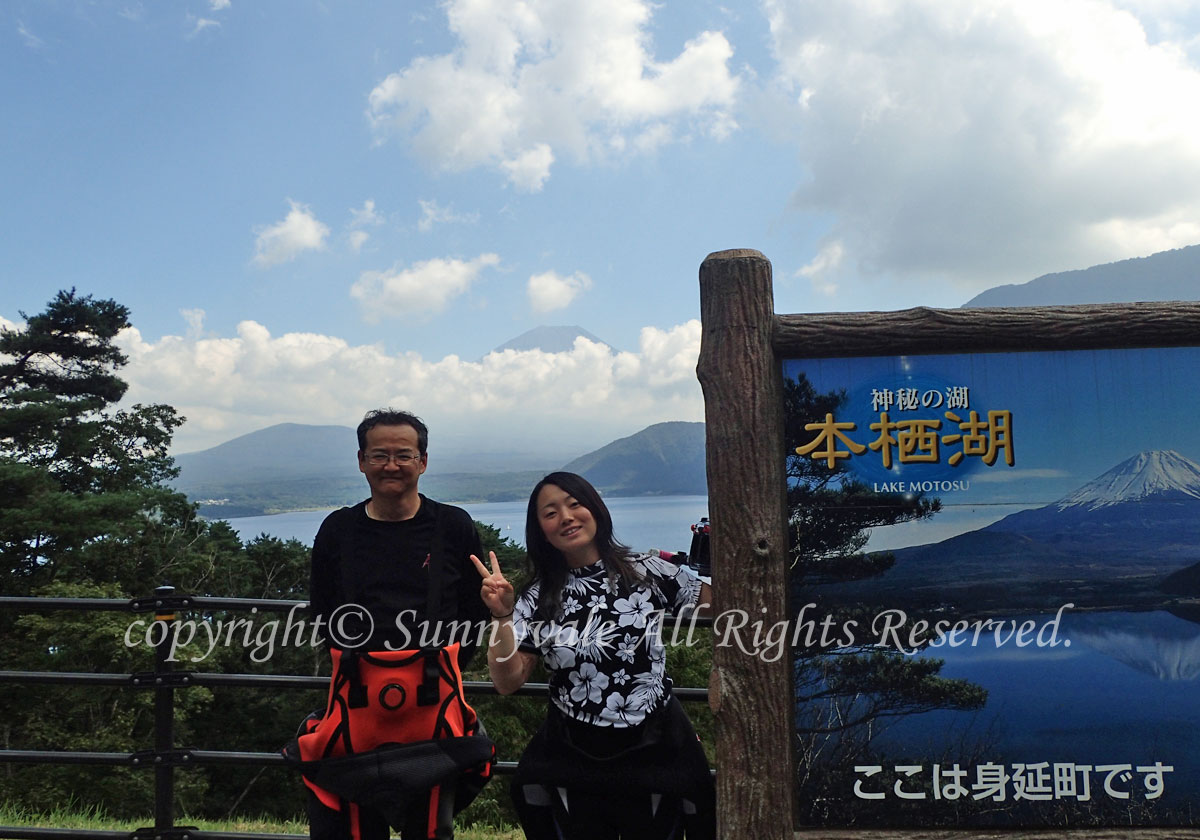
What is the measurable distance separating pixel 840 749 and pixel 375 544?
4.68 ft

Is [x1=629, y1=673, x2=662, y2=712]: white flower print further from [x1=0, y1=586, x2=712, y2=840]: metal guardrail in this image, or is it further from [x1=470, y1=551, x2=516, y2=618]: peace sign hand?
[x1=0, y1=586, x2=712, y2=840]: metal guardrail

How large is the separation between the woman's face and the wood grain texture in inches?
28.9

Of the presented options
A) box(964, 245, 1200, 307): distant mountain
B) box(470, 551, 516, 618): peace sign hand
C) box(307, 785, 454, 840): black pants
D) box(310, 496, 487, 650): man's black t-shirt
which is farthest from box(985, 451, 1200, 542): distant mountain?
box(964, 245, 1200, 307): distant mountain

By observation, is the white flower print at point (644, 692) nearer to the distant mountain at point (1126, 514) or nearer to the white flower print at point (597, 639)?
the white flower print at point (597, 639)

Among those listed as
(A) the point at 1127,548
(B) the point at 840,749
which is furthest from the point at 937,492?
(B) the point at 840,749

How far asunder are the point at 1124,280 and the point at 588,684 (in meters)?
211

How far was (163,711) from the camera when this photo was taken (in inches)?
125

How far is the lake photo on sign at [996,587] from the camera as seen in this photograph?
2.56 metres

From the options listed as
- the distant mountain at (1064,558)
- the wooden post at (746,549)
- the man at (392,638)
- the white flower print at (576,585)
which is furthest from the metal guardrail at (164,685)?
the distant mountain at (1064,558)

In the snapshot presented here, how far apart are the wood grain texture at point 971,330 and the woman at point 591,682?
77 cm

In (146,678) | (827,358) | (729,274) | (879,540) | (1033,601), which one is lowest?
(146,678)

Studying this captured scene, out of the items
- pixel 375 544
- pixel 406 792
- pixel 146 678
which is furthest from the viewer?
pixel 146 678

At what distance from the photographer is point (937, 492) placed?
2.61m

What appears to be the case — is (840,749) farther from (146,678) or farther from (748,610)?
(146,678)
